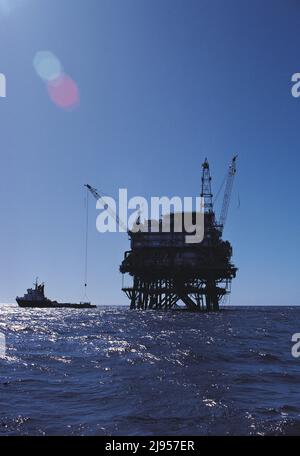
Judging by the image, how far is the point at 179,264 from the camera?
89.1 meters

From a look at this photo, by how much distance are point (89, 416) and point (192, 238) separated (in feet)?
262

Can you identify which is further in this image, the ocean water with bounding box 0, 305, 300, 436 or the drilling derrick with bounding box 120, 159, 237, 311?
the drilling derrick with bounding box 120, 159, 237, 311

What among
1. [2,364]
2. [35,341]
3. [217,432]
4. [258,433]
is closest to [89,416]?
[217,432]

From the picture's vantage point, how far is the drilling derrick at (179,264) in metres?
89.4

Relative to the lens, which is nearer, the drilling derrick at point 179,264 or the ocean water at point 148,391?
the ocean water at point 148,391

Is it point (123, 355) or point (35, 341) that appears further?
point (35, 341)

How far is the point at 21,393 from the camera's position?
1433 centimetres

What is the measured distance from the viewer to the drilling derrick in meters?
89.4

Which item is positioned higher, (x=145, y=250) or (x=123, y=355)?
(x=145, y=250)

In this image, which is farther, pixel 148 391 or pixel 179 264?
pixel 179 264
